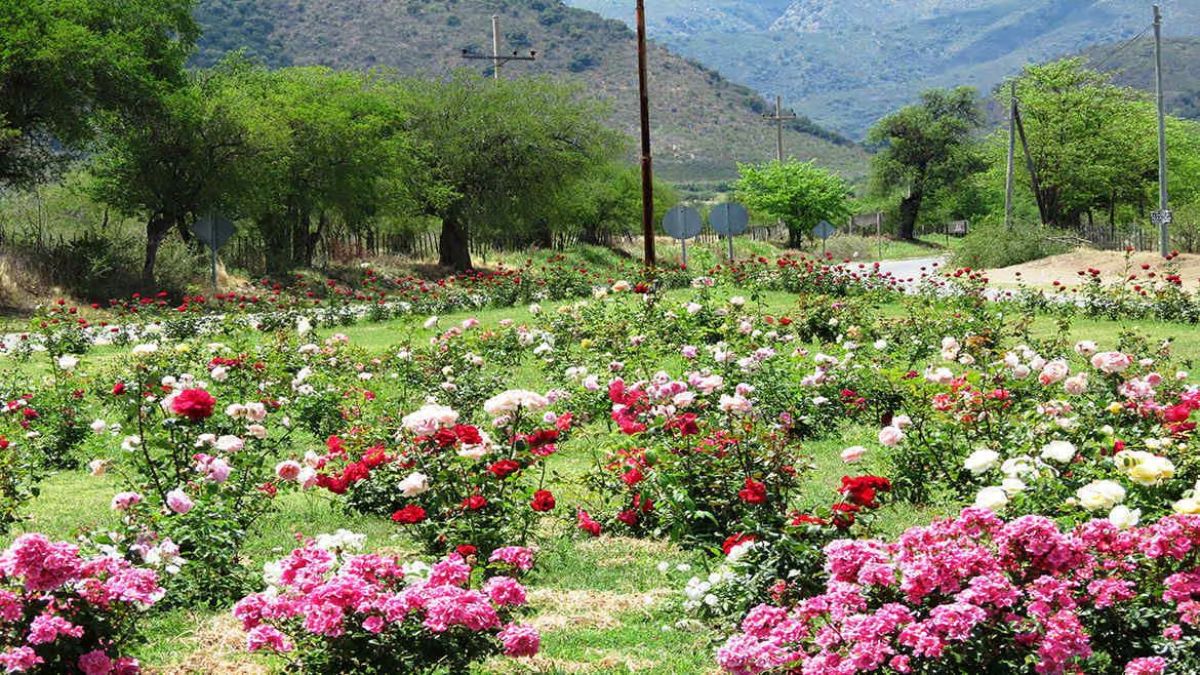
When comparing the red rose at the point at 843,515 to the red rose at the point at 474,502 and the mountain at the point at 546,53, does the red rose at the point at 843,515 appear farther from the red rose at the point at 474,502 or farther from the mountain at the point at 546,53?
the mountain at the point at 546,53

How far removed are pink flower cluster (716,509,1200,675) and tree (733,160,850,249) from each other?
5972cm

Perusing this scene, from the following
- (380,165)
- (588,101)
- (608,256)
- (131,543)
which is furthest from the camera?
(608,256)

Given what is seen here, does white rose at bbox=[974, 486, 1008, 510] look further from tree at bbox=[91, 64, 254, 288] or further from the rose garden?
tree at bbox=[91, 64, 254, 288]

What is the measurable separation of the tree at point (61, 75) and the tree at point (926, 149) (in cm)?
6112

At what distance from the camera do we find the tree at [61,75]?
2572 centimetres

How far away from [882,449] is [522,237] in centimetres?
4219

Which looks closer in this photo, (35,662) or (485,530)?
(35,662)

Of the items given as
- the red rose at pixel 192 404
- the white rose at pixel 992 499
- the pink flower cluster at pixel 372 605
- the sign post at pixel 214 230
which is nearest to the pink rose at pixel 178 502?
the red rose at pixel 192 404

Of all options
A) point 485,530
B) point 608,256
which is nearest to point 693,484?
point 485,530

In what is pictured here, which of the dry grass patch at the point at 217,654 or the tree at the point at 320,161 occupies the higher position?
the tree at the point at 320,161

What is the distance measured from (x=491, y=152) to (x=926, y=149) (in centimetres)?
5261

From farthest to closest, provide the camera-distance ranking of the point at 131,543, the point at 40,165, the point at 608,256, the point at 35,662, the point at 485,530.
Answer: the point at 608,256
the point at 40,165
the point at 485,530
the point at 131,543
the point at 35,662

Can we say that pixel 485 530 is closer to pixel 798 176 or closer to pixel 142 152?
pixel 142 152

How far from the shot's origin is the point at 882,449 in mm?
7934
